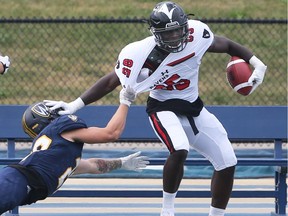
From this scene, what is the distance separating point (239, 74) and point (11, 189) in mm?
2009

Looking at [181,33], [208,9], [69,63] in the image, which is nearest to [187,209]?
[181,33]

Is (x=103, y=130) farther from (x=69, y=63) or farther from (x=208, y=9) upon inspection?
(x=208, y=9)

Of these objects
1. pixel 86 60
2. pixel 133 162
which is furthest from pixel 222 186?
pixel 86 60

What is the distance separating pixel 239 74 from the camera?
6.97 meters

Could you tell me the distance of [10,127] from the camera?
841cm

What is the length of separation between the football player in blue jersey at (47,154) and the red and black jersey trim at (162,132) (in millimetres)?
522

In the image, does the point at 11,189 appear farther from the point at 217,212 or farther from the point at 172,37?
the point at 217,212

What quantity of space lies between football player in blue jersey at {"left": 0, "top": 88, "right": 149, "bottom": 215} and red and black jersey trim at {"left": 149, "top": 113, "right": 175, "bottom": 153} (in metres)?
0.52

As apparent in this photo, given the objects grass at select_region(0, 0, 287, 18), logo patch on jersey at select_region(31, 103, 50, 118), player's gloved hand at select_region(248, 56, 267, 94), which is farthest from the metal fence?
logo patch on jersey at select_region(31, 103, 50, 118)

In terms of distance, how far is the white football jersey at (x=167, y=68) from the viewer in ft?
22.1

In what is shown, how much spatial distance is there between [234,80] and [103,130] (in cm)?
126

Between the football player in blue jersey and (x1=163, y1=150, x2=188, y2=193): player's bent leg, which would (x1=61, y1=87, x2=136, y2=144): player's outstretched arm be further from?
(x1=163, y1=150, x2=188, y2=193): player's bent leg

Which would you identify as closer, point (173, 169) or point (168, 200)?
point (173, 169)

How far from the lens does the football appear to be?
696 cm
